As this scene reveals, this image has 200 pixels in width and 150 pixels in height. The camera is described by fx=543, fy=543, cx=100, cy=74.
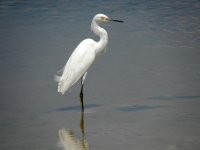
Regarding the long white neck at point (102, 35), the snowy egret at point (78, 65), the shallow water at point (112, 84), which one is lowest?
the shallow water at point (112, 84)

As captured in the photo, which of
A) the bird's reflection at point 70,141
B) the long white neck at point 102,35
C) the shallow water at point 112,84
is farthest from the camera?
the long white neck at point 102,35

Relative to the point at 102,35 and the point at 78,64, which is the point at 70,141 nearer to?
the point at 78,64

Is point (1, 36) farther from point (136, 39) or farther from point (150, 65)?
point (150, 65)

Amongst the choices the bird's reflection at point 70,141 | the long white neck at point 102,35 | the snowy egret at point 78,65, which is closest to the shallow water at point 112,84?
the bird's reflection at point 70,141

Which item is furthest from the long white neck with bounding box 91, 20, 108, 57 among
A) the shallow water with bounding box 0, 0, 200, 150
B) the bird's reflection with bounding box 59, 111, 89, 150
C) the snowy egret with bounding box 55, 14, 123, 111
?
the bird's reflection with bounding box 59, 111, 89, 150

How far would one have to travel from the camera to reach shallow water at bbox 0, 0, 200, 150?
6.24 metres

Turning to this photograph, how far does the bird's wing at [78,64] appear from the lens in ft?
24.7

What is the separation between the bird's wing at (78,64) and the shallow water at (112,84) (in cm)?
35

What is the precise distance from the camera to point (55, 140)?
20.1 ft

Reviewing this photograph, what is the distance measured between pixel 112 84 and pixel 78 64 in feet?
3.20

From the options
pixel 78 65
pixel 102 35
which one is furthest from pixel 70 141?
pixel 102 35

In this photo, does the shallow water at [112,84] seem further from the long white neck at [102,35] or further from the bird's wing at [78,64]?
the long white neck at [102,35]

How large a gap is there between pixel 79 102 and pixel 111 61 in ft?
7.41

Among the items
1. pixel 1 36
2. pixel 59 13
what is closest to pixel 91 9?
pixel 59 13
